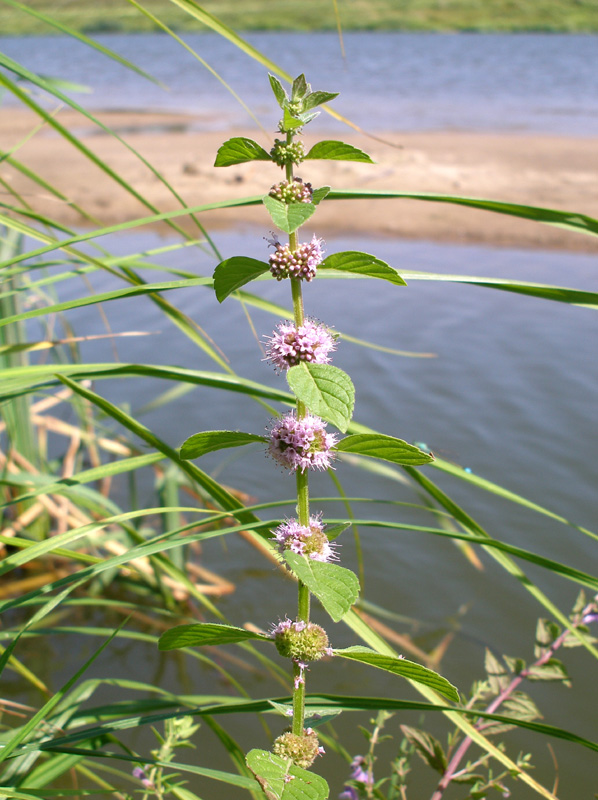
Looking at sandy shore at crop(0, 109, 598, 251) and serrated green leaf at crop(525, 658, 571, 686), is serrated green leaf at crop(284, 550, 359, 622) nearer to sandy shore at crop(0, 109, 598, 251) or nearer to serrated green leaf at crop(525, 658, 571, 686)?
serrated green leaf at crop(525, 658, 571, 686)

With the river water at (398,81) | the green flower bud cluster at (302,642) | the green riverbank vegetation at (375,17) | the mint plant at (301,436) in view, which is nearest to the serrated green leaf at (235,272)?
the mint plant at (301,436)

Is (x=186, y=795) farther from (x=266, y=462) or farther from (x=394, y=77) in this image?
(x=394, y=77)

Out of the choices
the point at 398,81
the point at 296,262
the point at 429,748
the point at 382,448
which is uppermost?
the point at 398,81

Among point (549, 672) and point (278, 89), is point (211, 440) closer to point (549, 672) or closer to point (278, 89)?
point (278, 89)

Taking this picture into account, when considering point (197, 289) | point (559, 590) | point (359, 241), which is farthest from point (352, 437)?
point (359, 241)

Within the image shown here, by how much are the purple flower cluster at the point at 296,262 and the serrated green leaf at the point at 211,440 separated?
8.5 inches

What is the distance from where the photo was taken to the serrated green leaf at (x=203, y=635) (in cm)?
100

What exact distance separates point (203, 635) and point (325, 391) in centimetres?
40

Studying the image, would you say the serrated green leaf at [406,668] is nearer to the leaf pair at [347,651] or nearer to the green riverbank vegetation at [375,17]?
the leaf pair at [347,651]

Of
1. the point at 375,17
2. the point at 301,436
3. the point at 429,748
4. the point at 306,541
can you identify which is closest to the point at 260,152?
the point at 301,436

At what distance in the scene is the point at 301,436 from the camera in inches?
39.2

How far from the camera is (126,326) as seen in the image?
17.1 ft

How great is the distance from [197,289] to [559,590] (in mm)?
3943

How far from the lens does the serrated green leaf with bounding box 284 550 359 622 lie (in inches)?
34.3
